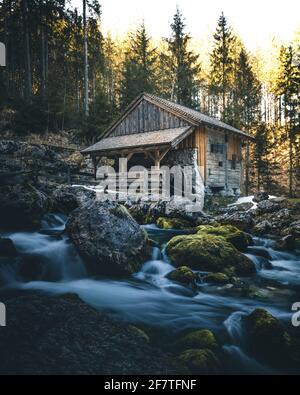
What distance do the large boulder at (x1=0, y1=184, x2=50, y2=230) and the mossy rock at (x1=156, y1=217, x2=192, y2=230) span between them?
513 centimetres

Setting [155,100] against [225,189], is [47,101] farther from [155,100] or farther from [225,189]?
[225,189]

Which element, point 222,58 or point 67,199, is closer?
point 67,199

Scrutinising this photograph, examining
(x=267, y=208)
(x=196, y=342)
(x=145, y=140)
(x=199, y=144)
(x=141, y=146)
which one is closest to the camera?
(x=196, y=342)

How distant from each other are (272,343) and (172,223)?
8.67 metres

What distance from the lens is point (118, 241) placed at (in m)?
8.23

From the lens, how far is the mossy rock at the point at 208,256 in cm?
880

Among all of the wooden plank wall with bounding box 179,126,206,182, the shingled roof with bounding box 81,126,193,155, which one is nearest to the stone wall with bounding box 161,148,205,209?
the wooden plank wall with bounding box 179,126,206,182

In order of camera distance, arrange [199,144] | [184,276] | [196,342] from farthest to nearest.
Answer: [199,144]
[184,276]
[196,342]

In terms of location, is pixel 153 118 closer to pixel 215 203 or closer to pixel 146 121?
pixel 146 121

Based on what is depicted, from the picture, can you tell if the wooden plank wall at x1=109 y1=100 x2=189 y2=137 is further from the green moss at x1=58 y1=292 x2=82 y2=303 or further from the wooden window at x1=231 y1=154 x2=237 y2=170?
the green moss at x1=58 y1=292 x2=82 y2=303

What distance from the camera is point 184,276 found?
8.08m

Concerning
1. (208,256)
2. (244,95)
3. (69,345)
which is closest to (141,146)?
(208,256)

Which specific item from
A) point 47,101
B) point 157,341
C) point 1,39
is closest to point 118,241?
point 157,341

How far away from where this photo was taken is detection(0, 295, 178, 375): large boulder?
13.4 feet
